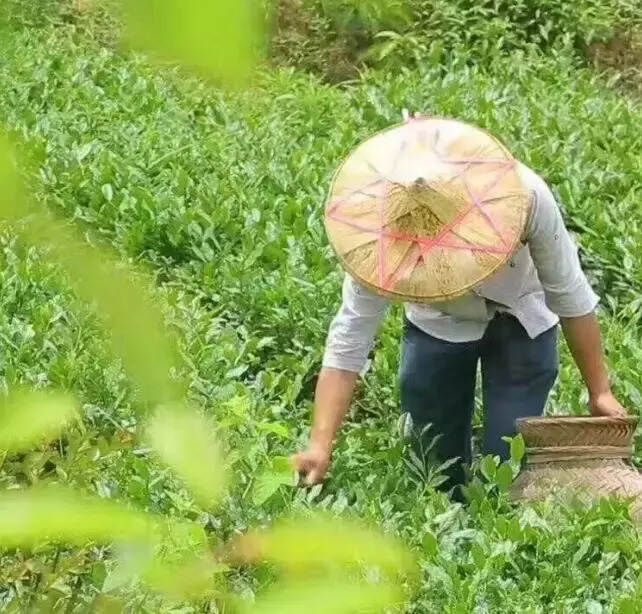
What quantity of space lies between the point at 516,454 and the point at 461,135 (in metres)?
0.61

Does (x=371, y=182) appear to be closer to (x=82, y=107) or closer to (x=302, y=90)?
(x=82, y=107)

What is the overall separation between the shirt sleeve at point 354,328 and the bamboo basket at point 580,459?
0.41 metres

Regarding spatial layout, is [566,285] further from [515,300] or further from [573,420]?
[573,420]

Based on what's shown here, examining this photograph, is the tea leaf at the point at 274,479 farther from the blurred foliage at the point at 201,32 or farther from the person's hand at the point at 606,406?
the person's hand at the point at 606,406

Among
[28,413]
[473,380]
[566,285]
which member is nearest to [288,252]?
[473,380]

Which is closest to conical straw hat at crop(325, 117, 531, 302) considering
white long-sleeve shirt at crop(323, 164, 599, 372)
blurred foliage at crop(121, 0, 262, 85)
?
white long-sleeve shirt at crop(323, 164, 599, 372)

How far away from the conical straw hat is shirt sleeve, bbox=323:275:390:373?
0.23m

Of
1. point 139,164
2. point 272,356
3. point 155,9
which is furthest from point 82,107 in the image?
point 155,9

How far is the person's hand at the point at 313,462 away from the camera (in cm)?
231

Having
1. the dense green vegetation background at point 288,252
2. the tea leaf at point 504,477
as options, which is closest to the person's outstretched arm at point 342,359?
the dense green vegetation background at point 288,252

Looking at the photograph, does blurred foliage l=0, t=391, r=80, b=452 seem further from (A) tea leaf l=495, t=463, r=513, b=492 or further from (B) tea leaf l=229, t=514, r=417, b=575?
(A) tea leaf l=495, t=463, r=513, b=492

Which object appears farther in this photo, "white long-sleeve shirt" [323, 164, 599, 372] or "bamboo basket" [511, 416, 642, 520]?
"bamboo basket" [511, 416, 642, 520]

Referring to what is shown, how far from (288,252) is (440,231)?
1.95m

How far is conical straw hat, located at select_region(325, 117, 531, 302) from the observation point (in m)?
1.97
